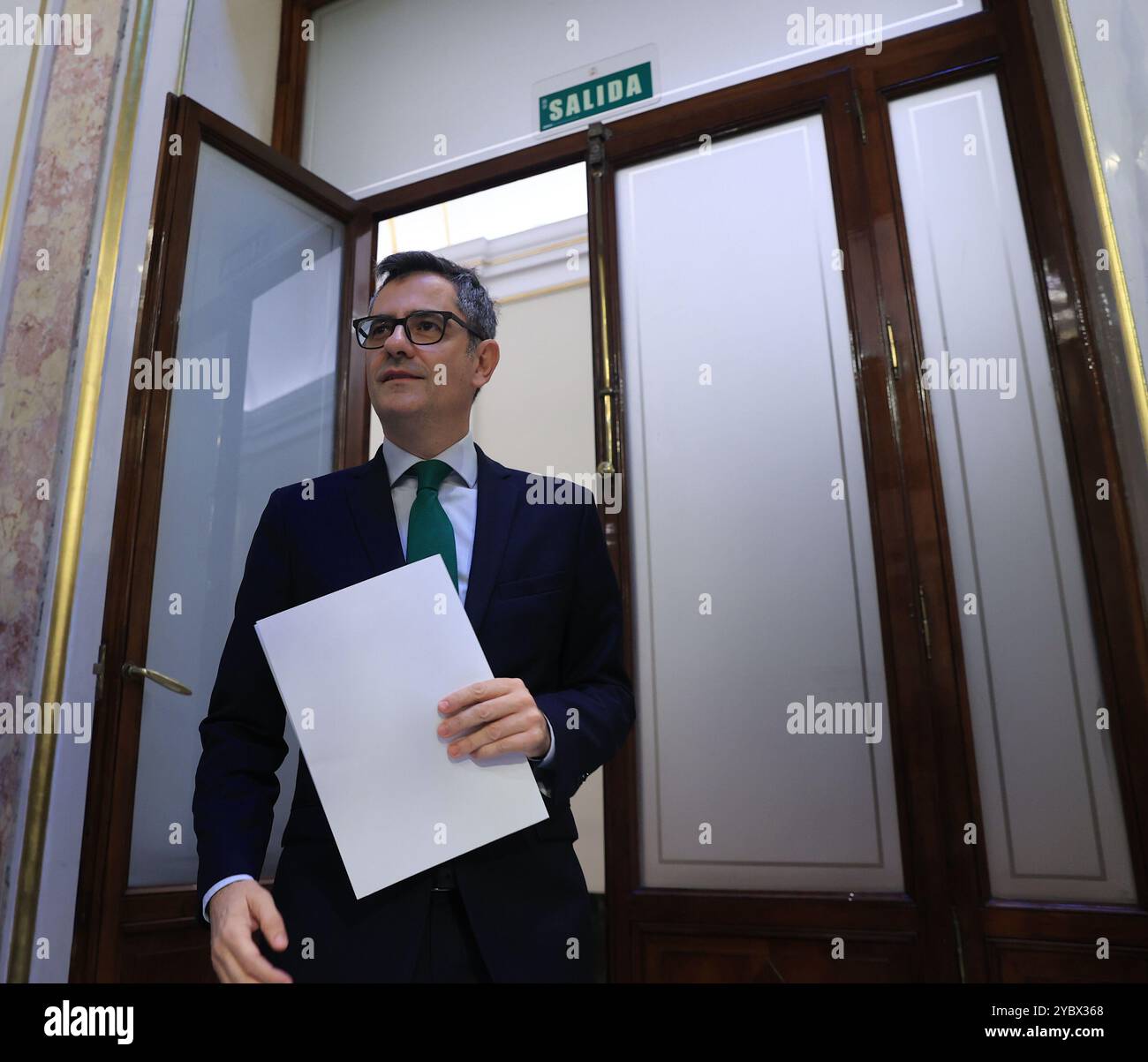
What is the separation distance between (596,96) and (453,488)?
76.5 inches

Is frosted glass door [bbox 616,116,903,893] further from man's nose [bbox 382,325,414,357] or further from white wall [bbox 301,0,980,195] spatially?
man's nose [bbox 382,325,414,357]

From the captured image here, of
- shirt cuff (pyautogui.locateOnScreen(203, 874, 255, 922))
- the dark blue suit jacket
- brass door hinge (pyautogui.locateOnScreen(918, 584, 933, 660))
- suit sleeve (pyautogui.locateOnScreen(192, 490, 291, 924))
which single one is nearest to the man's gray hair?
the dark blue suit jacket

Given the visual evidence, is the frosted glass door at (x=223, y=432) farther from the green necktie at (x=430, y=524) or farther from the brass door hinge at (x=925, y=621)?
the brass door hinge at (x=925, y=621)

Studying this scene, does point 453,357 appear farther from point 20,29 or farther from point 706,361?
point 20,29

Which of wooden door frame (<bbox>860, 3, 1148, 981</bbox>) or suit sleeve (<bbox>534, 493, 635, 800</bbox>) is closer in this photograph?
suit sleeve (<bbox>534, 493, 635, 800</bbox>)

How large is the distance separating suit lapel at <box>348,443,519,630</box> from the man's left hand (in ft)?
0.52

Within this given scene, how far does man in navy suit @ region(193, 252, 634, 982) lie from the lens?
891 millimetres

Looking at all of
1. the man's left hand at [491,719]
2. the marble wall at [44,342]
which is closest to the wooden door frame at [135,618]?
the marble wall at [44,342]

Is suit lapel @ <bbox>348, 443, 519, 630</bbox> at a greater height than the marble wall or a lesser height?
lesser

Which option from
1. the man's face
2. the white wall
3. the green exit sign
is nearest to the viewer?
the man's face

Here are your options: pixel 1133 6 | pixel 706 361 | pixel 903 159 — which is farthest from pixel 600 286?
pixel 1133 6

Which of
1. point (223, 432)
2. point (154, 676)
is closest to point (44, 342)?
point (223, 432)

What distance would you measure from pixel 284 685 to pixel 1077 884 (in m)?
1.60
